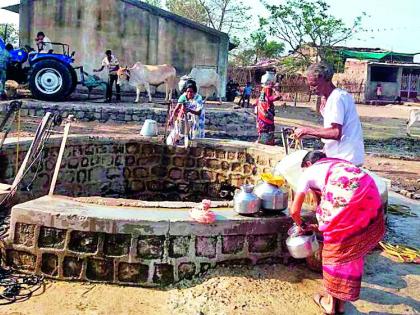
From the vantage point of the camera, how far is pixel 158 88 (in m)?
18.3

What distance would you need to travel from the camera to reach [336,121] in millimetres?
3891

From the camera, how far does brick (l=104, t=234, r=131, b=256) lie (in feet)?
14.0

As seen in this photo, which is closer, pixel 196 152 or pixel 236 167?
pixel 236 167

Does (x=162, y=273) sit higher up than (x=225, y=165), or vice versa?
(x=225, y=165)

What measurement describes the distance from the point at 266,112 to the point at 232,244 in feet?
15.5

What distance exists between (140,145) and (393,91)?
2788cm

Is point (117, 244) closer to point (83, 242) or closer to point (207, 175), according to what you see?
point (83, 242)

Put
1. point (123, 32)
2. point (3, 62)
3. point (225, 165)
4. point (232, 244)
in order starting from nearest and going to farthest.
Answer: point (232, 244) < point (225, 165) < point (3, 62) < point (123, 32)

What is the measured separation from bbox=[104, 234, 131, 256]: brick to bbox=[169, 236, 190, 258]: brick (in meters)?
0.35

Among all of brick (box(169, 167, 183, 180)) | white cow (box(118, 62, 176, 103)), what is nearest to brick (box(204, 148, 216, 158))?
brick (box(169, 167, 183, 180))

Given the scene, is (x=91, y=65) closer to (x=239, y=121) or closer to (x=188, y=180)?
(x=239, y=121)

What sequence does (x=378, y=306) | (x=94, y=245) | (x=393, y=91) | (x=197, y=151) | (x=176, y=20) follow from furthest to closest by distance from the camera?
(x=393, y=91)
(x=176, y=20)
(x=197, y=151)
(x=94, y=245)
(x=378, y=306)

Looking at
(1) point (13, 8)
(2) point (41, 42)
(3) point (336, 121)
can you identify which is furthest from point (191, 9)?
(3) point (336, 121)

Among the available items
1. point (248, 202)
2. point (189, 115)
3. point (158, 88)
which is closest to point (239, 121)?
point (158, 88)
